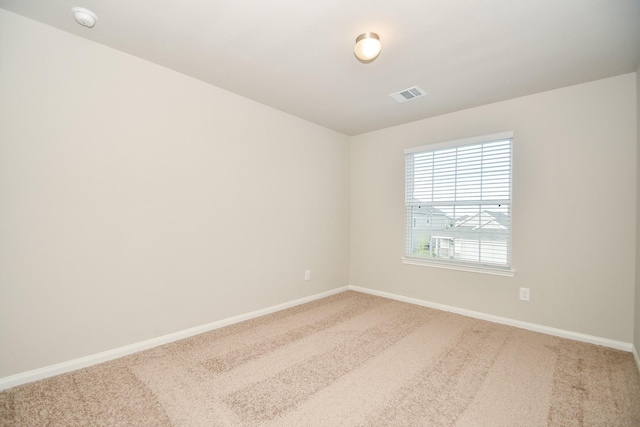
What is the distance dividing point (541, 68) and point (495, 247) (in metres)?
1.78

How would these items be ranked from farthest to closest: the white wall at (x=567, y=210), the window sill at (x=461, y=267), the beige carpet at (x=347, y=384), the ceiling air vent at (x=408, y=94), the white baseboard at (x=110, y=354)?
the window sill at (x=461, y=267) < the ceiling air vent at (x=408, y=94) < the white wall at (x=567, y=210) < the white baseboard at (x=110, y=354) < the beige carpet at (x=347, y=384)

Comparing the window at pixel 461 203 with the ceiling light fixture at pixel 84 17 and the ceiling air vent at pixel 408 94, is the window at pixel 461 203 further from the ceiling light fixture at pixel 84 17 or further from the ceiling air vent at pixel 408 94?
the ceiling light fixture at pixel 84 17

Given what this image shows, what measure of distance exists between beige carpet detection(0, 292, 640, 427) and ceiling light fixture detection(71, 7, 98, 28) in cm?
242

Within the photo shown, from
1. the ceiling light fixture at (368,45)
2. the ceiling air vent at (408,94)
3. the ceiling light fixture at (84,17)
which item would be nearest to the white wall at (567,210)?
the ceiling air vent at (408,94)

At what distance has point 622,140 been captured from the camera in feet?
8.18

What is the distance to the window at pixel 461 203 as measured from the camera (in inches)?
123

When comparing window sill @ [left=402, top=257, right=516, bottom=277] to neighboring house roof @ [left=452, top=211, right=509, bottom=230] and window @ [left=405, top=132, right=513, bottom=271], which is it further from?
neighboring house roof @ [left=452, top=211, right=509, bottom=230]

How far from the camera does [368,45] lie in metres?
1.97

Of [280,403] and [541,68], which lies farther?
[541,68]

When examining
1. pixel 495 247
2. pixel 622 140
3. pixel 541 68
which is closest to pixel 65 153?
pixel 541 68

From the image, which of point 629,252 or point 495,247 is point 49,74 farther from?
point 629,252

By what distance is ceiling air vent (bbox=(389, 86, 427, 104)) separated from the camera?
9.37 feet

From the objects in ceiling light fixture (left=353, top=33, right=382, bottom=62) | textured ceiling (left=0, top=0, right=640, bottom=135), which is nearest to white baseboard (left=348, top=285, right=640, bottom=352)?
textured ceiling (left=0, top=0, right=640, bottom=135)

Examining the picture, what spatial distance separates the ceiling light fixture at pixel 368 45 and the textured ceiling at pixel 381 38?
0.05 metres
